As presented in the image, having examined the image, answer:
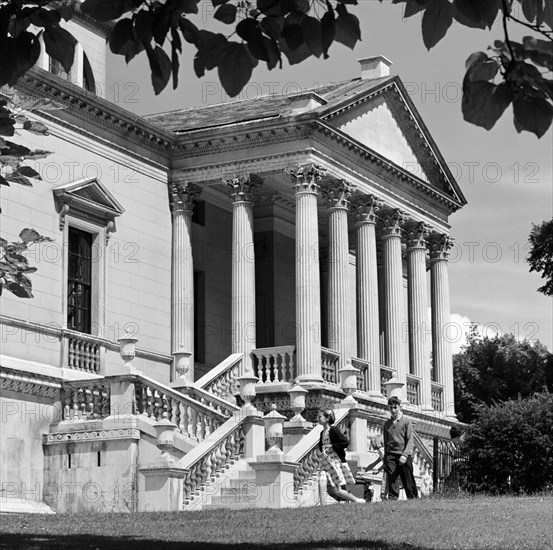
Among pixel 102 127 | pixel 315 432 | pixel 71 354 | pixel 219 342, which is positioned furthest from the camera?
pixel 219 342

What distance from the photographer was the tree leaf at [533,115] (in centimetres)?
721

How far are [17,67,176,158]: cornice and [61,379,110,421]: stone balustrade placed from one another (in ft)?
23.2

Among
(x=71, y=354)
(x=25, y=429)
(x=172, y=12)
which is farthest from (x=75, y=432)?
(x=172, y=12)

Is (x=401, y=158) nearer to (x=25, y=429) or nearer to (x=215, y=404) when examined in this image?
(x=215, y=404)

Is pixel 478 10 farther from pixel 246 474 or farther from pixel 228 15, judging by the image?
pixel 246 474

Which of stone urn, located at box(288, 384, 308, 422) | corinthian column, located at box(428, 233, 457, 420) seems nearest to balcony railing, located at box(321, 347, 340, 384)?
stone urn, located at box(288, 384, 308, 422)

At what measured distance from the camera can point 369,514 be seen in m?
20.7

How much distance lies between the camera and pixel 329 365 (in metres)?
38.2

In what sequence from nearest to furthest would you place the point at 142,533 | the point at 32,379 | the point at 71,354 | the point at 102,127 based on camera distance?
the point at 142,533
the point at 32,379
the point at 71,354
the point at 102,127

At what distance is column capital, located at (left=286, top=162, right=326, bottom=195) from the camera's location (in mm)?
37562

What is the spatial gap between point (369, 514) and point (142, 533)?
3.99 m

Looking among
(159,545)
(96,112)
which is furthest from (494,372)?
(159,545)

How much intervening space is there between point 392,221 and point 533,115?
35.6 metres

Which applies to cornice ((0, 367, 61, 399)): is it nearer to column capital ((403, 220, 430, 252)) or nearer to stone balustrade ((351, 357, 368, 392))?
stone balustrade ((351, 357, 368, 392))
